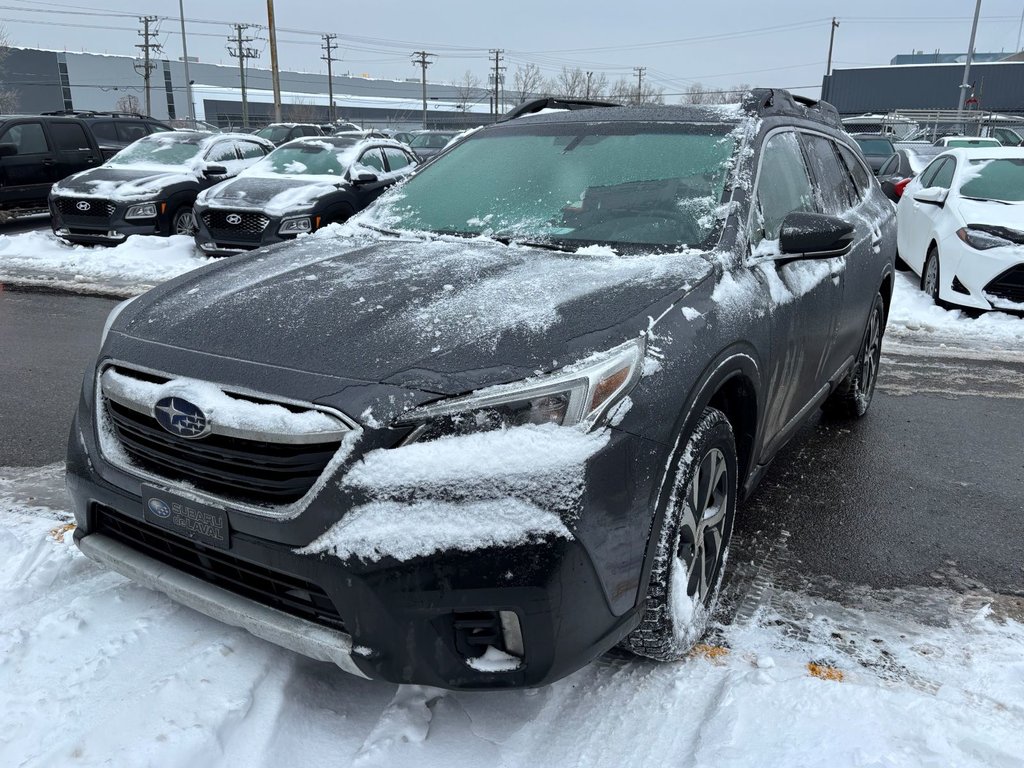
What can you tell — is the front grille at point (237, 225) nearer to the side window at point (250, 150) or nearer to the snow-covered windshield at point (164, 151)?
the snow-covered windshield at point (164, 151)

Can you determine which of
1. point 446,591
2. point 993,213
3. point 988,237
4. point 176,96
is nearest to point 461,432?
point 446,591

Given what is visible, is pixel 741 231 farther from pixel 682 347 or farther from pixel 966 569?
pixel 966 569

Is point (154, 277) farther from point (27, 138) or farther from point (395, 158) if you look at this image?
point (27, 138)

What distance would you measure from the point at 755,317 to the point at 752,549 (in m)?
1.25

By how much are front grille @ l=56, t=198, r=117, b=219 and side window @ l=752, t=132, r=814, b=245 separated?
10.4 m

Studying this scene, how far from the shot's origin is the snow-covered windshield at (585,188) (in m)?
3.21

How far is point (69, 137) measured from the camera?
14.9 metres

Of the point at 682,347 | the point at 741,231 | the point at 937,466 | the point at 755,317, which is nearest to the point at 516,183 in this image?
the point at 741,231

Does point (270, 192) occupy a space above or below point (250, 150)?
below

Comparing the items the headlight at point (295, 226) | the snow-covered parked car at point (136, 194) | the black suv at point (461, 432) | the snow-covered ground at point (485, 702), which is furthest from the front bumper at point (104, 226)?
the snow-covered ground at point (485, 702)

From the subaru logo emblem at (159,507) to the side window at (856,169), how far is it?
419 centimetres

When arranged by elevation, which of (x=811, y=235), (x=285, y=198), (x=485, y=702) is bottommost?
(x=485, y=702)

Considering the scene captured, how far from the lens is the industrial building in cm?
8769

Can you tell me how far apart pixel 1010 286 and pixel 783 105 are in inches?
205
